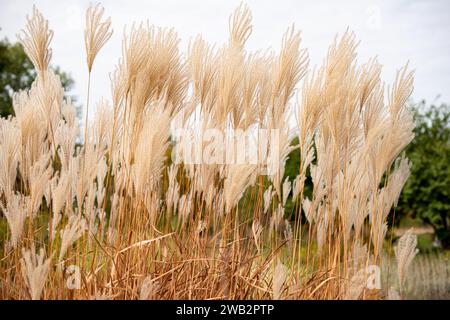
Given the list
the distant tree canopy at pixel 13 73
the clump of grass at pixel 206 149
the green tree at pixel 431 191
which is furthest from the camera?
the distant tree canopy at pixel 13 73

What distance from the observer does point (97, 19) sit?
1.96 meters

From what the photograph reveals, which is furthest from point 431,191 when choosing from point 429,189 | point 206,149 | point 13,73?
point 13,73

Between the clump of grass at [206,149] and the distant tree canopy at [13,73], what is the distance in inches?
452

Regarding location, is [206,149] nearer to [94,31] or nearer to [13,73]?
[94,31]

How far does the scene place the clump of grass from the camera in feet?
5.98

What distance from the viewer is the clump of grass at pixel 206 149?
1824 mm

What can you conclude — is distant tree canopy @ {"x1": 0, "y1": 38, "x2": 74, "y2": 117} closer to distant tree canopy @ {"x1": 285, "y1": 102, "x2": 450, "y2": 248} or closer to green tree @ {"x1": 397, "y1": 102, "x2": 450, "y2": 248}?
distant tree canopy @ {"x1": 285, "y1": 102, "x2": 450, "y2": 248}

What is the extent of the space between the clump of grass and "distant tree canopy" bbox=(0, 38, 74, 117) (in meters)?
11.5

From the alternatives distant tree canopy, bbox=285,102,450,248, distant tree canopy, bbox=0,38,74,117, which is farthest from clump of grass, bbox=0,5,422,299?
distant tree canopy, bbox=0,38,74,117

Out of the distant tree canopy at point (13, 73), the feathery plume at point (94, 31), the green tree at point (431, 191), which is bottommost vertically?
the green tree at point (431, 191)

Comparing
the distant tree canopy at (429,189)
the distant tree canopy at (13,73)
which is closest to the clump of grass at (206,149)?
the distant tree canopy at (429,189)

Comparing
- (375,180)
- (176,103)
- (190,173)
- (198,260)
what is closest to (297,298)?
(198,260)

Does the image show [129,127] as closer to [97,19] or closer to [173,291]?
[97,19]

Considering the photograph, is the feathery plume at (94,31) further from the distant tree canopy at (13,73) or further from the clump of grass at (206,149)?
the distant tree canopy at (13,73)
